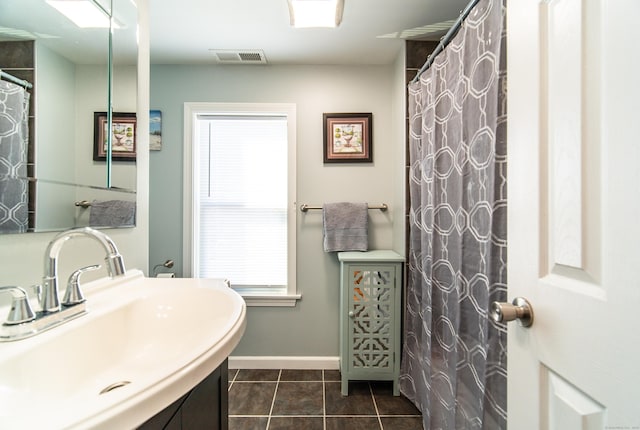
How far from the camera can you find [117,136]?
965 millimetres

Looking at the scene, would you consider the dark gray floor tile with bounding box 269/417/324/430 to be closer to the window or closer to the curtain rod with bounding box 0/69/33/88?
the window

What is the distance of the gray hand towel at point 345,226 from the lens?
1753mm

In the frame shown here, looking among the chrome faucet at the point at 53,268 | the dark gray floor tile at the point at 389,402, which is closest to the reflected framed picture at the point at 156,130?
the chrome faucet at the point at 53,268

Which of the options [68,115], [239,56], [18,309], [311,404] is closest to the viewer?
[18,309]

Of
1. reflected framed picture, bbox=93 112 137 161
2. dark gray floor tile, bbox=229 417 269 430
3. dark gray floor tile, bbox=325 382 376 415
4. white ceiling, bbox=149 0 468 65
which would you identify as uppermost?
white ceiling, bbox=149 0 468 65

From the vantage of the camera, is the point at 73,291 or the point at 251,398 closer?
the point at 73,291

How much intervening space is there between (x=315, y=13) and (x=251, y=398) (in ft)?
7.50

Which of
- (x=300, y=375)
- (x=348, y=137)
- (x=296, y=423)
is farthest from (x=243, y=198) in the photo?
(x=296, y=423)

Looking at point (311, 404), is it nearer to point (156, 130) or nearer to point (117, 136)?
point (117, 136)

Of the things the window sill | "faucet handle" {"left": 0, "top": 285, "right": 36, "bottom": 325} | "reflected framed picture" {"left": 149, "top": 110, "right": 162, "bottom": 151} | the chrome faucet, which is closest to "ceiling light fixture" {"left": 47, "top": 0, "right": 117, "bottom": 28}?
the chrome faucet

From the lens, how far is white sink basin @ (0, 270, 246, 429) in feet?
1.15

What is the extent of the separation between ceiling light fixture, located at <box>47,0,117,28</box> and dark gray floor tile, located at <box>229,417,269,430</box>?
192 centimetres

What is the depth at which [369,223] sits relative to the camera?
1838 millimetres

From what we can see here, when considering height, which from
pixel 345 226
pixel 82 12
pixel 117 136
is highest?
pixel 82 12
